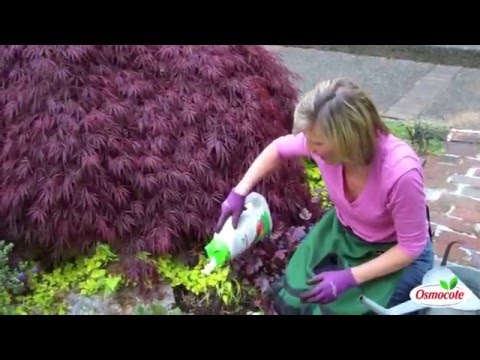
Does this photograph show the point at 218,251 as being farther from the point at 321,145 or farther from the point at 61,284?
the point at 61,284

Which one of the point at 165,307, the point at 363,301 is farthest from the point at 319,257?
the point at 165,307

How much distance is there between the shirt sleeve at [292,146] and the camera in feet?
7.95

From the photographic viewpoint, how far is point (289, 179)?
10.1 feet

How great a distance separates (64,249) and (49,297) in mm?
185

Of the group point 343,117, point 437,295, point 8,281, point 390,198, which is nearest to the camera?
point 343,117

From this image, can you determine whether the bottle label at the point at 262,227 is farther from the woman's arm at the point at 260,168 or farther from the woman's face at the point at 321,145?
the woman's face at the point at 321,145

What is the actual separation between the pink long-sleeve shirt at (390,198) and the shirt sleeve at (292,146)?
3 centimetres

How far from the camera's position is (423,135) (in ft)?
12.8

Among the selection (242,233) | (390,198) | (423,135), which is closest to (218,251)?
(242,233)

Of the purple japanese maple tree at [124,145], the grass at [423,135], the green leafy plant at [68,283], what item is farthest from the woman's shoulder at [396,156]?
the grass at [423,135]

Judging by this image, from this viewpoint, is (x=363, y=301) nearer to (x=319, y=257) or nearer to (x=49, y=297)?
(x=319, y=257)

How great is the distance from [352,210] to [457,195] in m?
1.30

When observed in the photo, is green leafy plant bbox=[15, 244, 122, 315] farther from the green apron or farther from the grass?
the grass

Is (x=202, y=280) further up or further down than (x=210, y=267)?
further down
